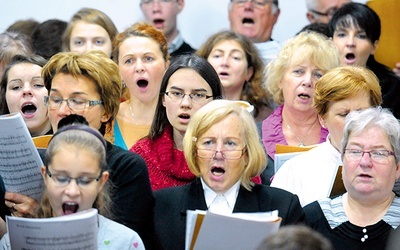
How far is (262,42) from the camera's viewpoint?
6.39 m

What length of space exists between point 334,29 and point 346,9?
5.2 inches

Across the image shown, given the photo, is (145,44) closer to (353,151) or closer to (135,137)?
(135,137)

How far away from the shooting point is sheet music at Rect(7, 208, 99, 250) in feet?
11.2

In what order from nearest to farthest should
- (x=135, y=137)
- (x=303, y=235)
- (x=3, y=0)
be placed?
(x=303, y=235), (x=135, y=137), (x=3, y=0)

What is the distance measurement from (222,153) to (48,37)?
8.07ft

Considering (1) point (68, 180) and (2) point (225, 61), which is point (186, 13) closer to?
(2) point (225, 61)

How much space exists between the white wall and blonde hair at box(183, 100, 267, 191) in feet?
8.38

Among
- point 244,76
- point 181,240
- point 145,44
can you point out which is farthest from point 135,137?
point 181,240

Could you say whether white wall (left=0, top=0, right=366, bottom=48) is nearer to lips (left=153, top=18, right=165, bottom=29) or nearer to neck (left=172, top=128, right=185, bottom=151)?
lips (left=153, top=18, right=165, bottom=29)

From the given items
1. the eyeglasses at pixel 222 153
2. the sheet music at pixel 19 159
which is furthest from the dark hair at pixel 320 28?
the sheet music at pixel 19 159

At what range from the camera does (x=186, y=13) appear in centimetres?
673

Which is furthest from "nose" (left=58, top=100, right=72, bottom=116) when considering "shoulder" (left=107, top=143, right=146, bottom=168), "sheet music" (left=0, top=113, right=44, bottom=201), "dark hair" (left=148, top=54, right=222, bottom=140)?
"dark hair" (left=148, top=54, right=222, bottom=140)

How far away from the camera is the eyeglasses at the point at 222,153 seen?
408 centimetres

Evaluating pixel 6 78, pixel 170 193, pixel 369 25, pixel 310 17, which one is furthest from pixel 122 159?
pixel 310 17
